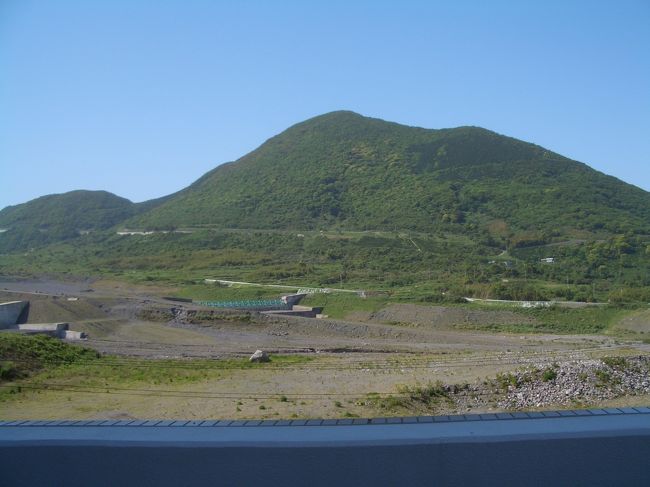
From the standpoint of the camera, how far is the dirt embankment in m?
36.3

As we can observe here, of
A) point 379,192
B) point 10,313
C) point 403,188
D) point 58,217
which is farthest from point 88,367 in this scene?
point 58,217

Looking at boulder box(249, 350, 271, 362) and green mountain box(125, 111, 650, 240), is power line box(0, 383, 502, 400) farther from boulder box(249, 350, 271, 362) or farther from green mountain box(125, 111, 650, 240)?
green mountain box(125, 111, 650, 240)

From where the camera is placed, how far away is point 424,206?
8081 cm

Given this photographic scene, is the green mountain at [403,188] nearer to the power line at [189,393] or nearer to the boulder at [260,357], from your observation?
the boulder at [260,357]

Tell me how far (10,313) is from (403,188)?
6079 centimetres

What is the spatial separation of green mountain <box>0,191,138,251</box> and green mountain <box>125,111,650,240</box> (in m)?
7.79

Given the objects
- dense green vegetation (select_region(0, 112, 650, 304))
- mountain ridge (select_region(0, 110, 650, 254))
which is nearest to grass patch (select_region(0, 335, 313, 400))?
dense green vegetation (select_region(0, 112, 650, 304))

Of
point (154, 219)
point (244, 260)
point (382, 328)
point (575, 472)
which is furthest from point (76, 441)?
point (154, 219)

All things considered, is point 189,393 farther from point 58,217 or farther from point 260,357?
point 58,217

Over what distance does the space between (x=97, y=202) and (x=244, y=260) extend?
61.3 meters

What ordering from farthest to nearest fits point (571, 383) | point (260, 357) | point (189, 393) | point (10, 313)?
1. point (10, 313)
2. point (260, 357)
3. point (189, 393)
4. point (571, 383)

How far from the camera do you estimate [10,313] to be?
3372cm

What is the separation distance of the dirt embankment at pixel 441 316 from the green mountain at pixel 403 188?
30.3m

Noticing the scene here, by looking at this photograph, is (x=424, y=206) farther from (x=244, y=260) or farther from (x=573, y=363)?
(x=573, y=363)
